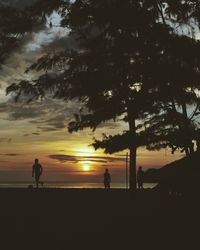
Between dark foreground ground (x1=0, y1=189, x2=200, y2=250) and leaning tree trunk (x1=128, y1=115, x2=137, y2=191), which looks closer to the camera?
dark foreground ground (x1=0, y1=189, x2=200, y2=250)

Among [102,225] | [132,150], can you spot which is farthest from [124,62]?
[102,225]

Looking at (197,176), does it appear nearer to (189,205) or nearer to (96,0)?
(189,205)

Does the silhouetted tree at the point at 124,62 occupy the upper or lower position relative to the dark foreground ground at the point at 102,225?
upper

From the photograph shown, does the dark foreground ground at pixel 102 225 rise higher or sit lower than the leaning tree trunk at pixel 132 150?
lower

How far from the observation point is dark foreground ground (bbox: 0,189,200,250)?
1159 centimetres

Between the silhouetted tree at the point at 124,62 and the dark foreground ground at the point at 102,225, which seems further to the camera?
the silhouetted tree at the point at 124,62

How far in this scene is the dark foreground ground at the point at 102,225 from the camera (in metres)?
11.6

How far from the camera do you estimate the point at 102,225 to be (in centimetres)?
1484

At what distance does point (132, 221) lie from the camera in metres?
15.7

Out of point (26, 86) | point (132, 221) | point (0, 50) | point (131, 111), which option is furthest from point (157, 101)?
point (132, 221)

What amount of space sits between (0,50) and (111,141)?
7782 millimetres

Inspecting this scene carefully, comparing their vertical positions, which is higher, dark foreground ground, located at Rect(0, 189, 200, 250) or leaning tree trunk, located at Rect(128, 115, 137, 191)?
leaning tree trunk, located at Rect(128, 115, 137, 191)

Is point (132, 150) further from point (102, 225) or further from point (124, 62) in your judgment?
point (102, 225)

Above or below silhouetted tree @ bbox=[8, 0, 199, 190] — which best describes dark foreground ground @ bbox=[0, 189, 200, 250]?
below
